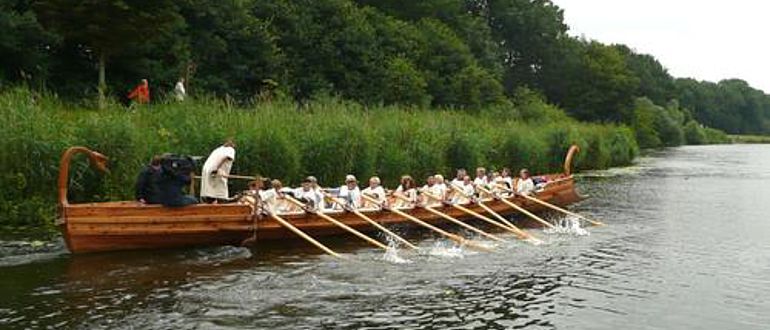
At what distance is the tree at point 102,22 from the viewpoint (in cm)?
2695

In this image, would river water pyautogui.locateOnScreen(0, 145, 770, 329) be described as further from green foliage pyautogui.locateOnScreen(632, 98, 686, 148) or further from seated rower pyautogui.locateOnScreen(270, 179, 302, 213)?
green foliage pyautogui.locateOnScreen(632, 98, 686, 148)

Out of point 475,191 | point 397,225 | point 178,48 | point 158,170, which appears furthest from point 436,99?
point 158,170

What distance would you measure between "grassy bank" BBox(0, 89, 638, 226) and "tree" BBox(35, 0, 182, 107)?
6.39 meters

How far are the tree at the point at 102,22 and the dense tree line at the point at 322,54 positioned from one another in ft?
0.15

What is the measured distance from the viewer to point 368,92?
44281 mm

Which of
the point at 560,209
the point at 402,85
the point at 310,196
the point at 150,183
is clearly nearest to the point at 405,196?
the point at 310,196

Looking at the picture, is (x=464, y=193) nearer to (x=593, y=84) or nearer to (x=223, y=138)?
(x=223, y=138)

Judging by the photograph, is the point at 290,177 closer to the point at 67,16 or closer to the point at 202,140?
the point at 202,140

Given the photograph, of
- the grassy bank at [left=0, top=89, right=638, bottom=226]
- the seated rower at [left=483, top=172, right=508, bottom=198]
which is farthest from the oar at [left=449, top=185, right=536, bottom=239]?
the grassy bank at [left=0, top=89, right=638, bottom=226]

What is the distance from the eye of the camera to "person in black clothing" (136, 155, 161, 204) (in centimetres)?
1485

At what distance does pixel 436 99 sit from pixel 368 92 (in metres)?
10.2

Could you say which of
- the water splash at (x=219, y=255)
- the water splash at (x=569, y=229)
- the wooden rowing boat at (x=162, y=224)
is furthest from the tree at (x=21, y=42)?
the water splash at (x=569, y=229)

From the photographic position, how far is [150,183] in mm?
14898

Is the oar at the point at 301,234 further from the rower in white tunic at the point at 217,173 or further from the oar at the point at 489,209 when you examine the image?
the oar at the point at 489,209
